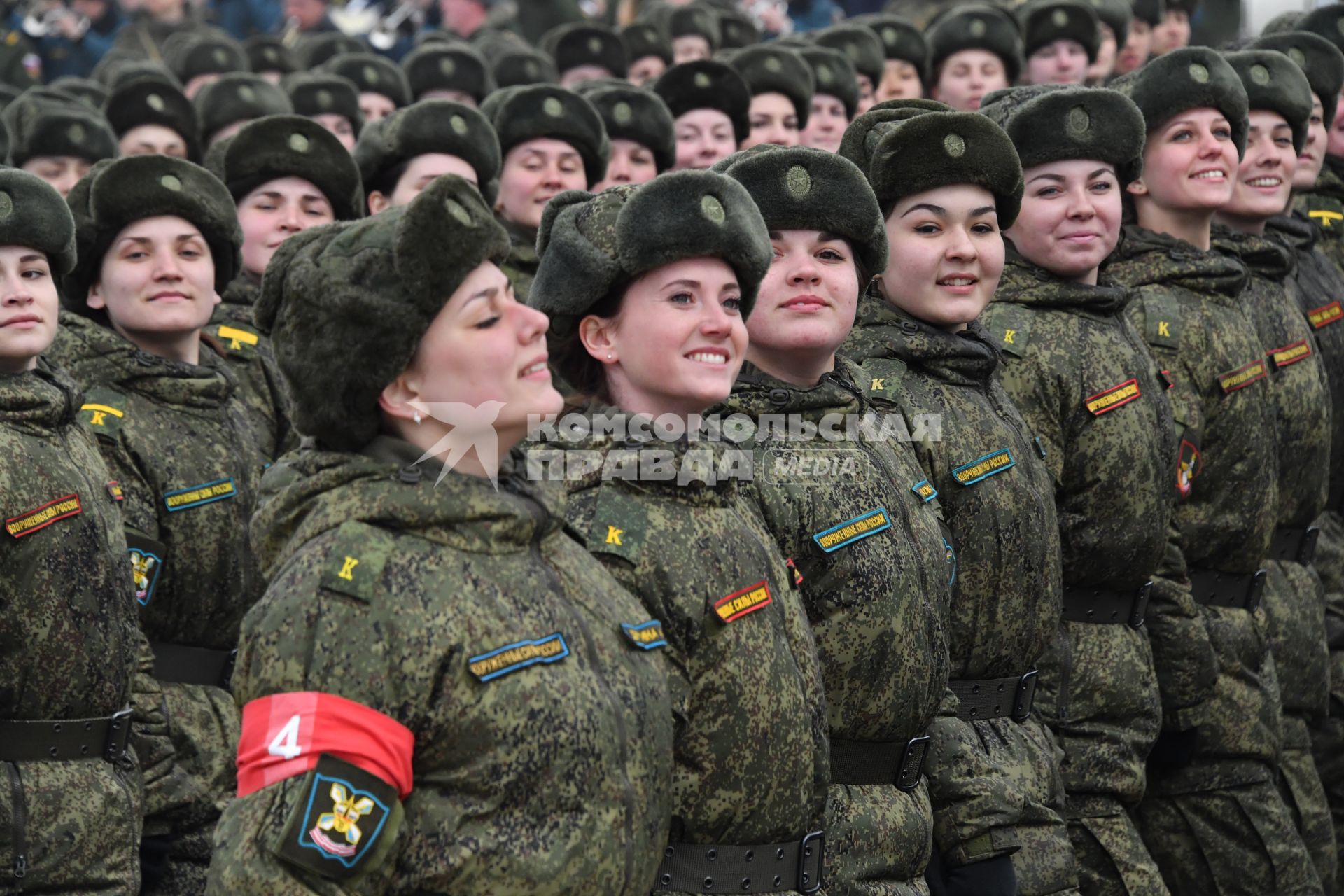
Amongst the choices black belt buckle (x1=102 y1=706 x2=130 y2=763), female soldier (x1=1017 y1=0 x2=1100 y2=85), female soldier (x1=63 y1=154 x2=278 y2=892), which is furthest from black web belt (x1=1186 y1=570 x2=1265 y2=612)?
female soldier (x1=1017 y1=0 x2=1100 y2=85)

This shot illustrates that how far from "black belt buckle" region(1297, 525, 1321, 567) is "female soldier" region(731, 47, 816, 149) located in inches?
154

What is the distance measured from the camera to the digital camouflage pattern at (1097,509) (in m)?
6.21

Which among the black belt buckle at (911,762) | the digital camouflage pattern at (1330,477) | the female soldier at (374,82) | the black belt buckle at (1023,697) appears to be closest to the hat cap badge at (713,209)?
the black belt buckle at (911,762)

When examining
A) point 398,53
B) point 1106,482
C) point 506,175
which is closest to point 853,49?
point 506,175

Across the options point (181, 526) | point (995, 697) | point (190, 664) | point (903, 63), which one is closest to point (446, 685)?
point (995, 697)

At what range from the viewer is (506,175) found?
8688 millimetres

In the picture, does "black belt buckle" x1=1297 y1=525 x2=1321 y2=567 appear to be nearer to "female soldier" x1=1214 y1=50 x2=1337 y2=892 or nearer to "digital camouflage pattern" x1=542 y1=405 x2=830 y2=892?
"female soldier" x1=1214 y1=50 x2=1337 y2=892

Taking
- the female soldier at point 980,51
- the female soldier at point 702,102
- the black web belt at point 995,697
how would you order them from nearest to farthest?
1. the black web belt at point 995,697
2. the female soldier at point 702,102
3. the female soldier at point 980,51

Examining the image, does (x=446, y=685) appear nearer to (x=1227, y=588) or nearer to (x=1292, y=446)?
(x=1227, y=588)

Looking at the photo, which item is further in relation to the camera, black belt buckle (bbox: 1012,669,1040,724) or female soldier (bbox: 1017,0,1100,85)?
female soldier (bbox: 1017,0,1100,85)

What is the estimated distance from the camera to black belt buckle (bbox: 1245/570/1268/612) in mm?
7188

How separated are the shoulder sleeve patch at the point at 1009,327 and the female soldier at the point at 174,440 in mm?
2398

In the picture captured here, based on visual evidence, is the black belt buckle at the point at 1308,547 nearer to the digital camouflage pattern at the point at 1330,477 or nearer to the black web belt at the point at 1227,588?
the digital camouflage pattern at the point at 1330,477

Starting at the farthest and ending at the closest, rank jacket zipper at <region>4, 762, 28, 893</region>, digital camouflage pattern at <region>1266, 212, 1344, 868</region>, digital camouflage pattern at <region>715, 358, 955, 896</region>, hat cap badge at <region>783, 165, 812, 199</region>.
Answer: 1. digital camouflage pattern at <region>1266, 212, 1344, 868</region>
2. jacket zipper at <region>4, 762, 28, 893</region>
3. hat cap badge at <region>783, 165, 812, 199</region>
4. digital camouflage pattern at <region>715, 358, 955, 896</region>
